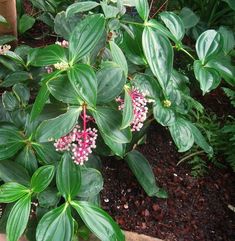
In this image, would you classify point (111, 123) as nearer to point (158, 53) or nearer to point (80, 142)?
point (80, 142)

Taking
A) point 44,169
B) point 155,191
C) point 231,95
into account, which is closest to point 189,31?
point 231,95

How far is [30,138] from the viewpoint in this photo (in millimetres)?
1095

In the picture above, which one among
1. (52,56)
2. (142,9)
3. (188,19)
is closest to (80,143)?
(52,56)

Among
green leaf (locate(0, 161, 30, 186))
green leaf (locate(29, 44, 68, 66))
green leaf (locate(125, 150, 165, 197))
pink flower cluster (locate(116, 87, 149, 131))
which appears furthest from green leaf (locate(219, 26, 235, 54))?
green leaf (locate(0, 161, 30, 186))

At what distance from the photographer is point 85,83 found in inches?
35.6

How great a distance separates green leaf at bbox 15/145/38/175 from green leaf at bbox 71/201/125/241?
0.54 ft

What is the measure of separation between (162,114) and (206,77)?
0.50 ft

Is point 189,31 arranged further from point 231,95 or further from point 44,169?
point 44,169

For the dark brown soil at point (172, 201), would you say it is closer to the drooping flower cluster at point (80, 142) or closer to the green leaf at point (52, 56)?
the drooping flower cluster at point (80, 142)

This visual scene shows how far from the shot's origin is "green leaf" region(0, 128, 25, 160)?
1.07 meters

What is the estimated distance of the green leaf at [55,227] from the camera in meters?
0.99

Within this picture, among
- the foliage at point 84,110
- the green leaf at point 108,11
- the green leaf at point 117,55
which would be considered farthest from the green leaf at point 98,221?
the green leaf at point 108,11

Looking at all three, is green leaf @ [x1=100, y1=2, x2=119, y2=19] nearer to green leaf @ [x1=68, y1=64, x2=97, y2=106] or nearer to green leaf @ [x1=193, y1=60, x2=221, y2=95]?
green leaf @ [x1=68, y1=64, x2=97, y2=106]

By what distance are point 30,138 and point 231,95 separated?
76 cm
